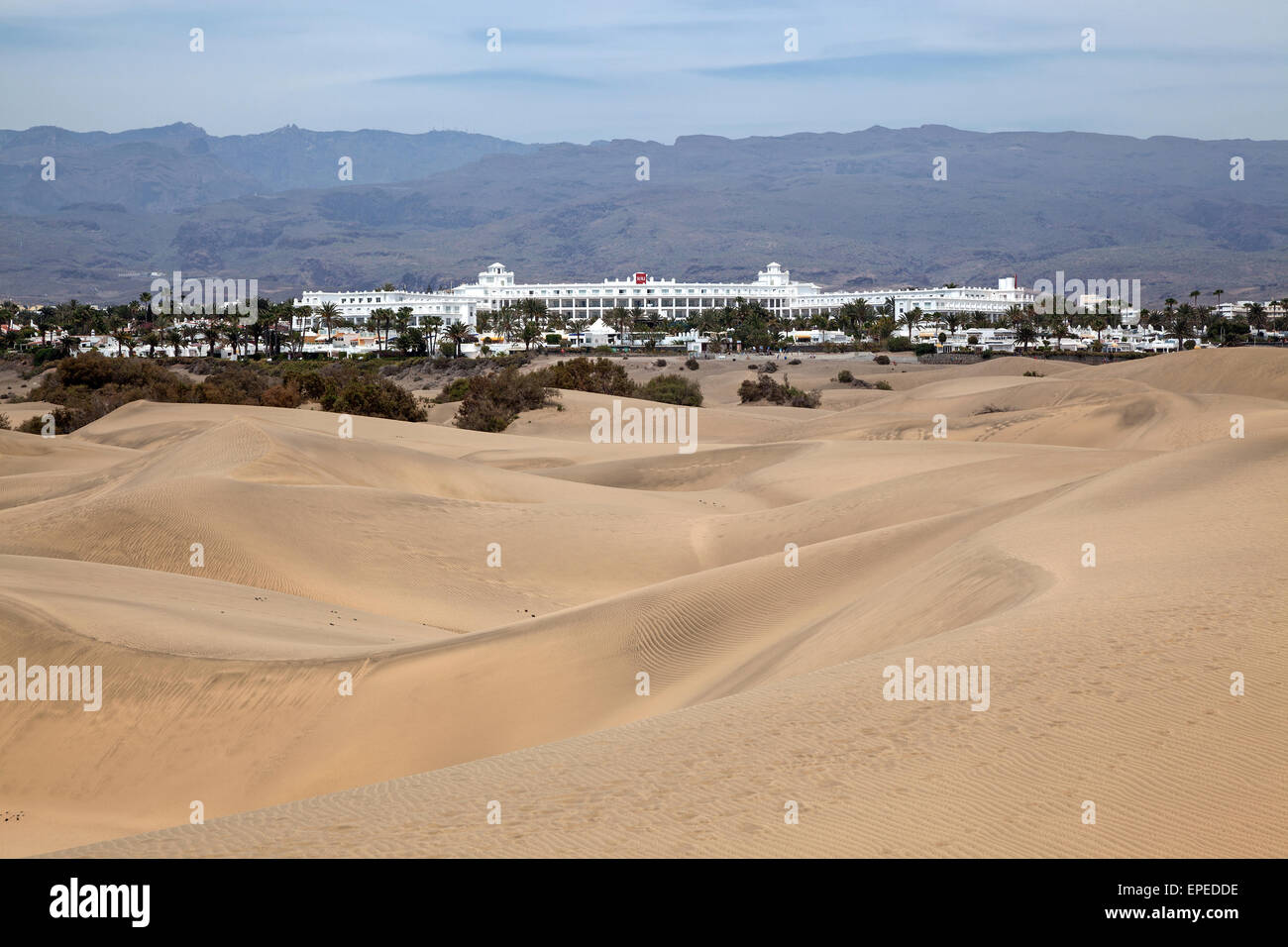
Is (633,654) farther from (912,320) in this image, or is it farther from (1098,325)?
(1098,325)

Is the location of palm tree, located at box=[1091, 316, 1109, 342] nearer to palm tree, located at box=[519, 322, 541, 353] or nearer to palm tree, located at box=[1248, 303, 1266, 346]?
palm tree, located at box=[1248, 303, 1266, 346]

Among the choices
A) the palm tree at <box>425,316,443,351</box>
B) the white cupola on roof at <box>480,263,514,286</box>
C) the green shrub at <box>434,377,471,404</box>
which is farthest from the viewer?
the white cupola on roof at <box>480,263,514,286</box>

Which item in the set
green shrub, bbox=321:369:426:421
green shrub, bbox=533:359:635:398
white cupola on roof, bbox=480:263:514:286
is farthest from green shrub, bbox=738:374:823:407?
white cupola on roof, bbox=480:263:514:286

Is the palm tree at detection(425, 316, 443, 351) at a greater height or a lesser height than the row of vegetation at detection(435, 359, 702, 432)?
greater

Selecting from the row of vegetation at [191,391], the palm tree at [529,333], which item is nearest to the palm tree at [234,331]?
the palm tree at [529,333]

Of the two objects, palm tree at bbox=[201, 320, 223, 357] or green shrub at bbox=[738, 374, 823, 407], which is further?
palm tree at bbox=[201, 320, 223, 357]

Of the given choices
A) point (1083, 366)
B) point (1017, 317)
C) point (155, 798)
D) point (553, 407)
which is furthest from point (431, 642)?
point (1017, 317)

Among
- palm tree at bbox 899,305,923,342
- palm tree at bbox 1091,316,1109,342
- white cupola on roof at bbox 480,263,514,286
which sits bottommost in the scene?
palm tree at bbox 1091,316,1109,342
